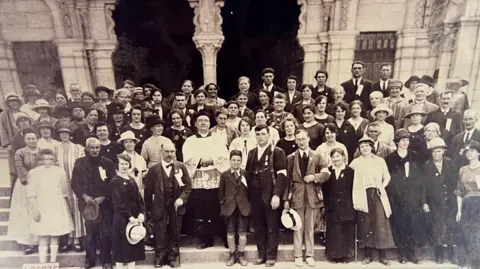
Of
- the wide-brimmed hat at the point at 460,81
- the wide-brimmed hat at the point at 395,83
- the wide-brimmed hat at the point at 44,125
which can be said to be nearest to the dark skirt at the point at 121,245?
the wide-brimmed hat at the point at 44,125

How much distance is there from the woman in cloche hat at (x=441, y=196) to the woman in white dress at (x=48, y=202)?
8.87 ft

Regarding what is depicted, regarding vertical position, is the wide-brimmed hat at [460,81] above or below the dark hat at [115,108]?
above

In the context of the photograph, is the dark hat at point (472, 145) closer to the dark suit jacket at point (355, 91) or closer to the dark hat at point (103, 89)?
the dark suit jacket at point (355, 91)

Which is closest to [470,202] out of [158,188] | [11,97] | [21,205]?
[158,188]

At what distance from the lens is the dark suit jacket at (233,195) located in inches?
107

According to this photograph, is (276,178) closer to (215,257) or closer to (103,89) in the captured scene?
(215,257)

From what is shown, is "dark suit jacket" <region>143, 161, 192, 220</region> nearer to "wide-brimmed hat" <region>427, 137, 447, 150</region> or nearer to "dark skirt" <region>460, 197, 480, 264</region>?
"wide-brimmed hat" <region>427, 137, 447, 150</region>

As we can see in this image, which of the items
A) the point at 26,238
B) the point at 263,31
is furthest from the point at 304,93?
the point at 26,238

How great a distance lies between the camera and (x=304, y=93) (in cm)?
300

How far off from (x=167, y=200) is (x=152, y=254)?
45 cm

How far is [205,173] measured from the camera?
9.26ft

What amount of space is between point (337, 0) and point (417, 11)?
0.61 metres

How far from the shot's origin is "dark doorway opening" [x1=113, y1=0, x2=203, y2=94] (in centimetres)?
289

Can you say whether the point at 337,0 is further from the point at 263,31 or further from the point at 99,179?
the point at 99,179
